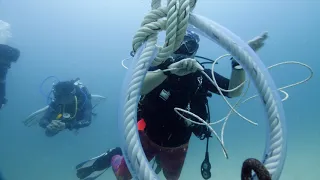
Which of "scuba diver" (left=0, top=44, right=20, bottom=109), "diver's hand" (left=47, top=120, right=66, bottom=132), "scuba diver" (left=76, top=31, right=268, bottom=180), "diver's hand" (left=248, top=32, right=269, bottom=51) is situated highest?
"diver's hand" (left=248, top=32, right=269, bottom=51)

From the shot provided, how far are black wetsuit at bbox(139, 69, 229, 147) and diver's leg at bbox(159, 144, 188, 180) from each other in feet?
0.62

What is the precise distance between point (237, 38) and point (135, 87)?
62cm

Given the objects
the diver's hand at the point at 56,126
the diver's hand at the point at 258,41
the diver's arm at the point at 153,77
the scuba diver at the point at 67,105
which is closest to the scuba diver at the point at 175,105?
the diver's arm at the point at 153,77

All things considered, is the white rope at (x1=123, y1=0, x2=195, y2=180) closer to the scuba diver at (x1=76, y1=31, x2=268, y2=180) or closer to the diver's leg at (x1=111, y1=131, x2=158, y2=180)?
the scuba diver at (x1=76, y1=31, x2=268, y2=180)

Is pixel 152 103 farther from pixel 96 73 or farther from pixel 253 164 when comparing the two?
pixel 96 73

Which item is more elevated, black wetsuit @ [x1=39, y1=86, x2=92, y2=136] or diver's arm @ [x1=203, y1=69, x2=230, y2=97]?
diver's arm @ [x1=203, y1=69, x2=230, y2=97]

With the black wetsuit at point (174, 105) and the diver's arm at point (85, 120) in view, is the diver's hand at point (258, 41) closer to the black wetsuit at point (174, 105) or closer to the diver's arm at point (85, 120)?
the black wetsuit at point (174, 105)

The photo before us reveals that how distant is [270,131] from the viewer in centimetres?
137

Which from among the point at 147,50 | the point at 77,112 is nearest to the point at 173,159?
the point at 147,50

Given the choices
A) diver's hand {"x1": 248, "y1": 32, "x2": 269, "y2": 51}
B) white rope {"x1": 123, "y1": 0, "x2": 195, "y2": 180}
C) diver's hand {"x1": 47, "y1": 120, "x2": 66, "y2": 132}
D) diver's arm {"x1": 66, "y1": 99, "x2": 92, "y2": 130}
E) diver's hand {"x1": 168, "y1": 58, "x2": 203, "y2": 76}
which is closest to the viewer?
white rope {"x1": 123, "y1": 0, "x2": 195, "y2": 180}

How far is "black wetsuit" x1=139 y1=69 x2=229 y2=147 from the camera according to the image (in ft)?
9.63

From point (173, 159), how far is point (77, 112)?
411 cm

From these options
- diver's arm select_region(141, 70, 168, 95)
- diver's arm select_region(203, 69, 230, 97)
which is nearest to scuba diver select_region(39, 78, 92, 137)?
diver's arm select_region(203, 69, 230, 97)

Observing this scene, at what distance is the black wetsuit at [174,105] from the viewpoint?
2.94 metres
